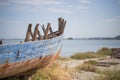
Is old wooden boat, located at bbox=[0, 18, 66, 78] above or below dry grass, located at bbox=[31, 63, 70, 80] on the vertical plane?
above

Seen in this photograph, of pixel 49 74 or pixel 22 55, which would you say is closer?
pixel 22 55

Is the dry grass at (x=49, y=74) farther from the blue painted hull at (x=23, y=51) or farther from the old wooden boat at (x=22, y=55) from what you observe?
the blue painted hull at (x=23, y=51)

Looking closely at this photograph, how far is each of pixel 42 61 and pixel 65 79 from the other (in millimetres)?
1770

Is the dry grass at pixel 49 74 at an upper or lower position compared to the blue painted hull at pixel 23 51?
lower

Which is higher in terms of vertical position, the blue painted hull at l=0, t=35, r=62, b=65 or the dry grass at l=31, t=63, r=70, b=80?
the blue painted hull at l=0, t=35, r=62, b=65

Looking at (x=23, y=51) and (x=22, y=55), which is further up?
(x=23, y=51)

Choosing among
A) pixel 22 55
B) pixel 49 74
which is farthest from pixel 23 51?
pixel 49 74

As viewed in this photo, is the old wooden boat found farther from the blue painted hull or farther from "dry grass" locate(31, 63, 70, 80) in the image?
"dry grass" locate(31, 63, 70, 80)

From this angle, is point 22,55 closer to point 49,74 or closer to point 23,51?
point 23,51

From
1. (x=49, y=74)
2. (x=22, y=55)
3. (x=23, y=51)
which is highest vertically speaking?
(x=23, y=51)

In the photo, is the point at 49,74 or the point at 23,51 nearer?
the point at 23,51

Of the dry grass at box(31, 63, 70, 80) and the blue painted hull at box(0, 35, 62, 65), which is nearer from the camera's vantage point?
the blue painted hull at box(0, 35, 62, 65)

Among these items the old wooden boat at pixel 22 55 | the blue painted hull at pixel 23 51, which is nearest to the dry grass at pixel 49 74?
the old wooden boat at pixel 22 55

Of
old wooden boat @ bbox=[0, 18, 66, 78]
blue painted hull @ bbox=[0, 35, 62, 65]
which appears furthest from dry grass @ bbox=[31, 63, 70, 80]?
blue painted hull @ bbox=[0, 35, 62, 65]
